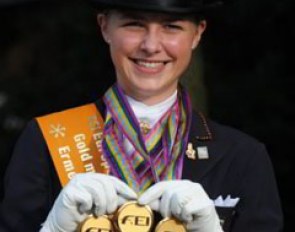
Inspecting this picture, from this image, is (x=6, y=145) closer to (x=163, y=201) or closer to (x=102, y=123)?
(x=102, y=123)

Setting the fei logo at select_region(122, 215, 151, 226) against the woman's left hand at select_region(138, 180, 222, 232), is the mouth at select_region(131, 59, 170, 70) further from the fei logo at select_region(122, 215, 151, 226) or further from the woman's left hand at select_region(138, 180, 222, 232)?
the fei logo at select_region(122, 215, 151, 226)

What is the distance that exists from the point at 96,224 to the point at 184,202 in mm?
266

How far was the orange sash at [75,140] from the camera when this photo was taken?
395 cm

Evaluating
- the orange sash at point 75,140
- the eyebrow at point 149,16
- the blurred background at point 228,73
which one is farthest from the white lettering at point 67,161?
the blurred background at point 228,73

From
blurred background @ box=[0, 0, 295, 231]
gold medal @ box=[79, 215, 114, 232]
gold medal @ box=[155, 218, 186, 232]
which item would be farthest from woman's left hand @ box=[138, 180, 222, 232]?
blurred background @ box=[0, 0, 295, 231]

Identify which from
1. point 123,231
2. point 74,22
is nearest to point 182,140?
point 123,231

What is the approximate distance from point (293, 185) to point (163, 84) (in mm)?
2482

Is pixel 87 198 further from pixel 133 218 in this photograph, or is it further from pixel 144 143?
pixel 144 143

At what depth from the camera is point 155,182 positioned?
3789 millimetres

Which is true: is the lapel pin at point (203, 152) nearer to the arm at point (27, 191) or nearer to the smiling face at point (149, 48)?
the smiling face at point (149, 48)

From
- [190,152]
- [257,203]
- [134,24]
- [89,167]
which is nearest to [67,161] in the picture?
[89,167]

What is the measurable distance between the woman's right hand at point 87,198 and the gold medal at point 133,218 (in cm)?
3

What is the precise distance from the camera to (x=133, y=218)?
3604 millimetres

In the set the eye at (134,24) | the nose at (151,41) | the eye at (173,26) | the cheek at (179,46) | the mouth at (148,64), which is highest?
the eye at (134,24)
